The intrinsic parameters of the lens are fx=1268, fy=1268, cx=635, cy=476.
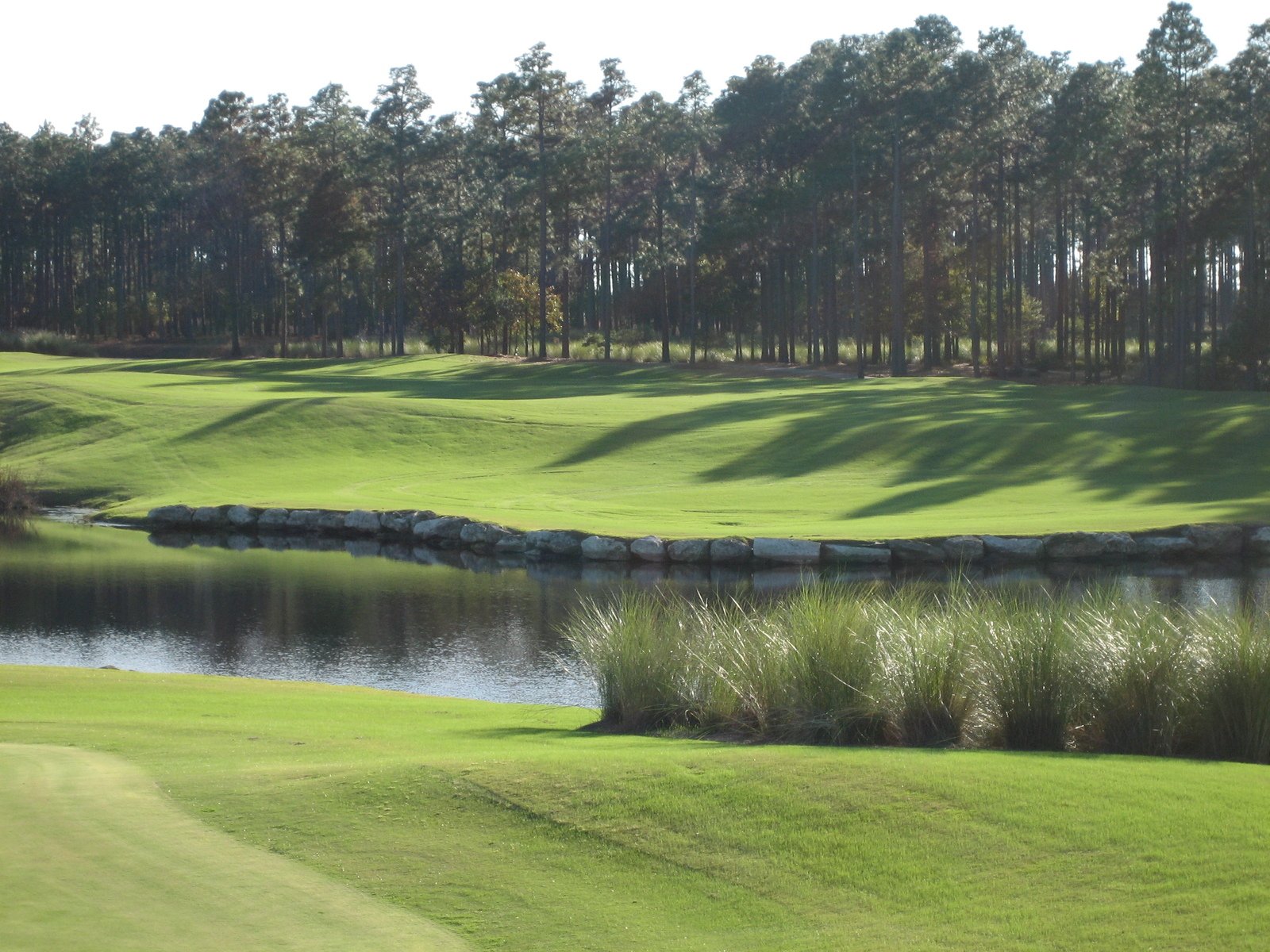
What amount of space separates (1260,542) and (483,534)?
1760 centimetres

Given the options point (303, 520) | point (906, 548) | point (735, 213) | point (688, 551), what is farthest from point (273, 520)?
point (735, 213)

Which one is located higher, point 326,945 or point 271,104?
point 271,104

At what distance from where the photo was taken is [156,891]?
19.5ft

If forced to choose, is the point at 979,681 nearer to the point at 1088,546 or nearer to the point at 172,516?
the point at 1088,546

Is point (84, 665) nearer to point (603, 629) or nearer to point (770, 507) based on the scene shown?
point (603, 629)

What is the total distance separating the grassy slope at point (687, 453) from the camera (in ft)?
105

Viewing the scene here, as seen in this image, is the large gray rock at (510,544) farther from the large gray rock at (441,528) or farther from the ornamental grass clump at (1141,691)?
the ornamental grass clump at (1141,691)

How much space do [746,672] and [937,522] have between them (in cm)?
1933

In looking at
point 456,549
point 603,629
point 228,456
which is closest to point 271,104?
point 228,456

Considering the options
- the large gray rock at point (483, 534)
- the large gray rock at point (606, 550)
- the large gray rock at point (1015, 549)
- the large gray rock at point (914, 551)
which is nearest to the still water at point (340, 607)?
the large gray rock at point (606, 550)

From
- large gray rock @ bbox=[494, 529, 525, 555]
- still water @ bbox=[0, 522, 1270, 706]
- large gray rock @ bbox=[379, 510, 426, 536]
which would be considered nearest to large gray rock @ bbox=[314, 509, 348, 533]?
large gray rock @ bbox=[379, 510, 426, 536]

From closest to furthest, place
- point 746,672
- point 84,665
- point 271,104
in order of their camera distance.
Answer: point 746,672 < point 84,665 < point 271,104

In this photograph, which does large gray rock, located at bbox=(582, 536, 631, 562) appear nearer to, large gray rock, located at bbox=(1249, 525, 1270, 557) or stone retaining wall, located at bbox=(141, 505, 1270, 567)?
stone retaining wall, located at bbox=(141, 505, 1270, 567)

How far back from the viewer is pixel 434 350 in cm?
8631
